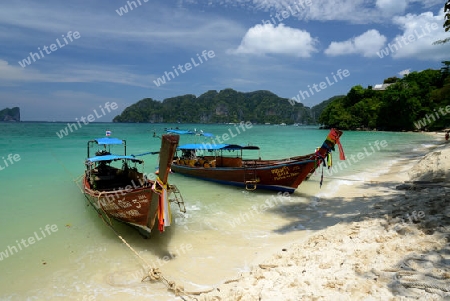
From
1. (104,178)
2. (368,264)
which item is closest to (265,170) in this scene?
(104,178)

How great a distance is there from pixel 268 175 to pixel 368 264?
8201 mm

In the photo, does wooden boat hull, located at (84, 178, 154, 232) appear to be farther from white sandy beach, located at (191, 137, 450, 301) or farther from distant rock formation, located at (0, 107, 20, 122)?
distant rock formation, located at (0, 107, 20, 122)

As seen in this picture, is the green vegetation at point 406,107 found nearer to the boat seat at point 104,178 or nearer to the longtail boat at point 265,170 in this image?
the longtail boat at point 265,170

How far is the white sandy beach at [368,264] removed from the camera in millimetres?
3680

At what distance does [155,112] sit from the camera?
186m

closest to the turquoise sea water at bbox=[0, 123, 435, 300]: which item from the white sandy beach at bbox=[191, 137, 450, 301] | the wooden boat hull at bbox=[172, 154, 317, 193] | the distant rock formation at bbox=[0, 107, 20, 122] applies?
the wooden boat hull at bbox=[172, 154, 317, 193]

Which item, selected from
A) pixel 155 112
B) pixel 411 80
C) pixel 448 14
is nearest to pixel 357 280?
pixel 448 14

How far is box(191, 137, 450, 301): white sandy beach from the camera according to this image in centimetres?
368

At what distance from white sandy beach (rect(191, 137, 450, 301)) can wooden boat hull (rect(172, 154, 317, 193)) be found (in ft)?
15.3

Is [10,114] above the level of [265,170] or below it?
above

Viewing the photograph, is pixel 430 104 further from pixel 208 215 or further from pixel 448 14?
pixel 208 215

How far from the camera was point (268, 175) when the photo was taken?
12570 millimetres

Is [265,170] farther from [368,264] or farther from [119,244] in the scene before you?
[368,264]

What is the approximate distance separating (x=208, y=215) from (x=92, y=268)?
419cm
